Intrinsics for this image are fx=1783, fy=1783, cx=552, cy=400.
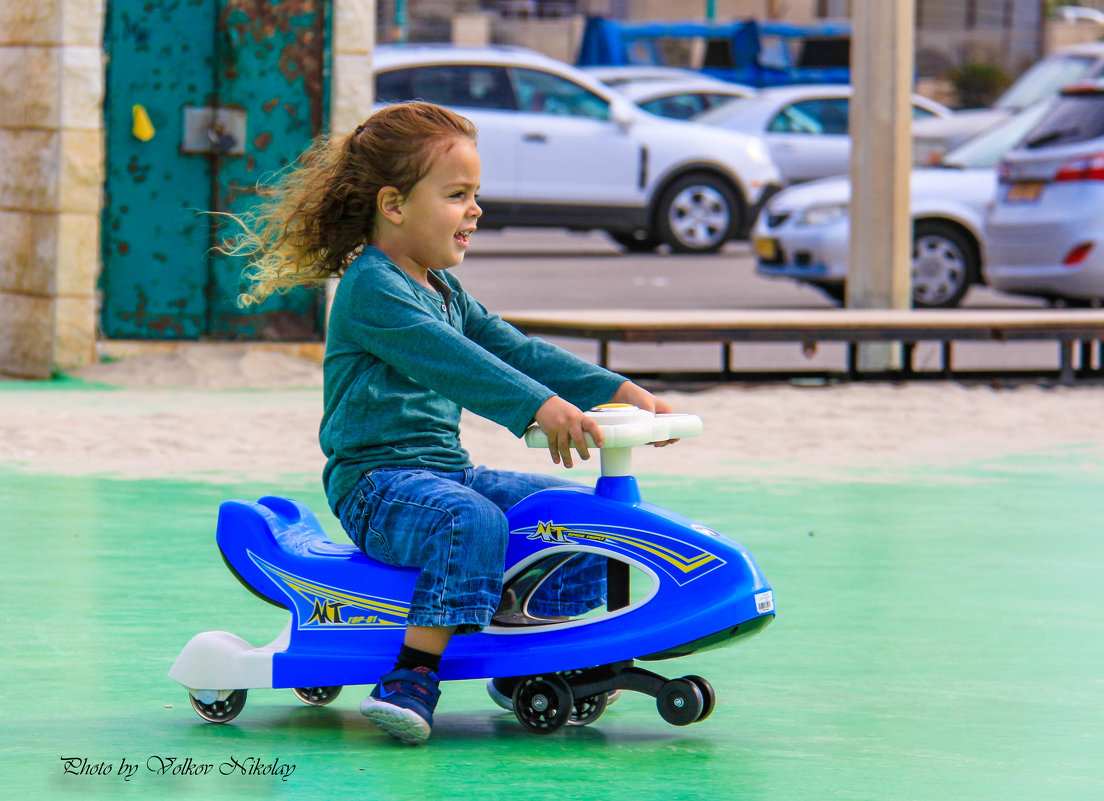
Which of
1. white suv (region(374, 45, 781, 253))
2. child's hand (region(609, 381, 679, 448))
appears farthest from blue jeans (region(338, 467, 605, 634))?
white suv (region(374, 45, 781, 253))

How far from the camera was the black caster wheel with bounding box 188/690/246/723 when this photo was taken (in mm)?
3625

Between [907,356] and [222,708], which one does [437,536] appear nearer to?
[222,708]

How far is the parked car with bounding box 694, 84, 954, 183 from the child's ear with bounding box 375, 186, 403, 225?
637 inches

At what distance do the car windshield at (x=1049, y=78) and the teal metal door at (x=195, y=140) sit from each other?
9.60 m

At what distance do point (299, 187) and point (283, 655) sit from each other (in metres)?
0.98

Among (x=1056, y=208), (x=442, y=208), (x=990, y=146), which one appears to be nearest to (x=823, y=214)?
(x=990, y=146)

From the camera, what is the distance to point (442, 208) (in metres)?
3.65

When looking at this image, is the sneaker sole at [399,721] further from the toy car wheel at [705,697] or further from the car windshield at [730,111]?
the car windshield at [730,111]

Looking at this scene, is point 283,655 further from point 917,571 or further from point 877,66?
point 877,66

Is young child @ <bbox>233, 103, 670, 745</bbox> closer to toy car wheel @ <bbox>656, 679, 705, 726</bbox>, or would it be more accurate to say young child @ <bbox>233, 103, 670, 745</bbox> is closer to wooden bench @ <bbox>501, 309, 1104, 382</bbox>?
toy car wheel @ <bbox>656, 679, 705, 726</bbox>

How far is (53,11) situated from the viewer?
955cm

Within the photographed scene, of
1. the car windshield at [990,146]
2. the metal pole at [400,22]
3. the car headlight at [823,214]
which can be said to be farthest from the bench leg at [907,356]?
the metal pole at [400,22]

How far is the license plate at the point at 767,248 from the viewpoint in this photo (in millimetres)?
13938

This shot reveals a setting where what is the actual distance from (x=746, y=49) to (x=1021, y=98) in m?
12.4
